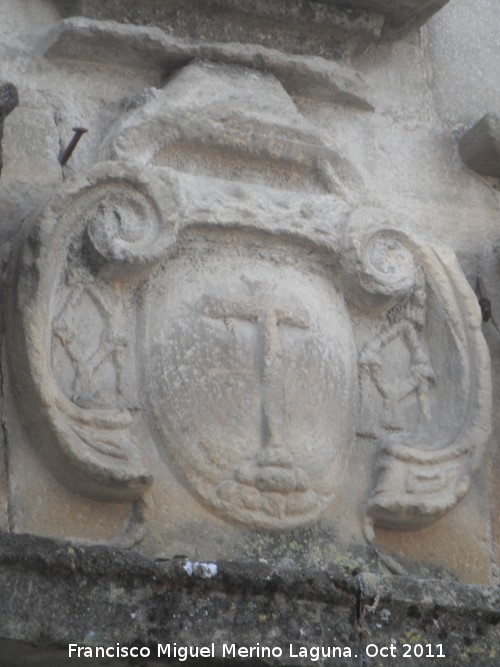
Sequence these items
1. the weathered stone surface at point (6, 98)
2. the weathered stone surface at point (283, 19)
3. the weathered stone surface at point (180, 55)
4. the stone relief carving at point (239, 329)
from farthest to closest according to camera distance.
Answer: the weathered stone surface at point (283, 19) < the weathered stone surface at point (180, 55) < the stone relief carving at point (239, 329) < the weathered stone surface at point (6, 98)

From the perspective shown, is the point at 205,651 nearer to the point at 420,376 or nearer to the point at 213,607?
the point at 213,607

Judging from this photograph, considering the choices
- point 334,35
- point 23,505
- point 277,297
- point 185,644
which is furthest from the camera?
Result: point 334,35

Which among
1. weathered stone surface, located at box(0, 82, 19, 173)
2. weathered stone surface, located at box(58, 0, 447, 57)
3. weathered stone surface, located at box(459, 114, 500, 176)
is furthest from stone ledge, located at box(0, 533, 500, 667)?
weathered stone surface, located at box(58, 0, 447, 57)

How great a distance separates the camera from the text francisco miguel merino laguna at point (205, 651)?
357 cm

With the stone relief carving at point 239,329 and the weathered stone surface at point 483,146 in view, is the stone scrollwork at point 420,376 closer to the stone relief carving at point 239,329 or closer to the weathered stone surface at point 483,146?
the stone relief carving at point 239,329

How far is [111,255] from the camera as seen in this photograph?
4.15m

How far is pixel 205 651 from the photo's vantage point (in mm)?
3621

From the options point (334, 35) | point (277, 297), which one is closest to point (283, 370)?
point (277, 297)

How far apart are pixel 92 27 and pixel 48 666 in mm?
1752

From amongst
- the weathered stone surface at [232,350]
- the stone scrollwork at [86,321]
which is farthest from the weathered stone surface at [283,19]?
the stone scrollwork at [86,321]

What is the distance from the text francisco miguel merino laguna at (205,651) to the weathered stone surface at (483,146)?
1684 mm

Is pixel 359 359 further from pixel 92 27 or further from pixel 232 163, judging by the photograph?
pixel 92 27

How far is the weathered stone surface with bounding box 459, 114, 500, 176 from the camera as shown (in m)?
4.80

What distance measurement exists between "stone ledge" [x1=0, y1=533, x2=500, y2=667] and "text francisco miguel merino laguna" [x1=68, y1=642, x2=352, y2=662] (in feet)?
0.03
